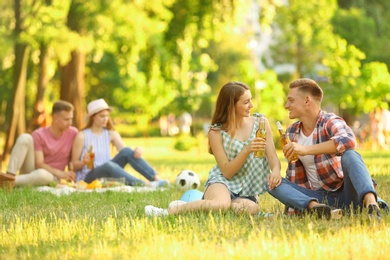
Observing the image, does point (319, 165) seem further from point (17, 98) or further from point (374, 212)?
point (17, 98)

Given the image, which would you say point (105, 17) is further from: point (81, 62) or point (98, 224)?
point (98, 224)

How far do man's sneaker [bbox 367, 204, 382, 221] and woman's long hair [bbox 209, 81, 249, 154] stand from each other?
68.2 inches

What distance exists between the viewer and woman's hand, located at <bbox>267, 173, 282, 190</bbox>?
25.7 feet

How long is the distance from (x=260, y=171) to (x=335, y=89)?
2748 centimetres

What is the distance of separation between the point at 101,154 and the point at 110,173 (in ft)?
1.67

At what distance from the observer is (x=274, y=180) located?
25.7 ft

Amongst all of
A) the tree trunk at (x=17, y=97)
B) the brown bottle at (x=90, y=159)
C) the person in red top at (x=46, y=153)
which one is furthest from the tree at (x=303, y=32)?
the brown bottle at (x=90, y=159)

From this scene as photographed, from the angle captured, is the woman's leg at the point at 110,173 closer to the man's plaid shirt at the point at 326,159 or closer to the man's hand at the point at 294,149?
the man's plaid shirt at the point at 326,159

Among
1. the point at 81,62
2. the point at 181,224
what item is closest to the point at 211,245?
the point at 181,224

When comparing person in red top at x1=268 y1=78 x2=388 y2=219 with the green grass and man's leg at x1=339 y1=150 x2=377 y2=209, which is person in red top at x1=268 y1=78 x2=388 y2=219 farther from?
the green grass

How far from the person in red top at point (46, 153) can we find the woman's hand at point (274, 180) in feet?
18.6

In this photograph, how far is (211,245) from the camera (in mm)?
6137

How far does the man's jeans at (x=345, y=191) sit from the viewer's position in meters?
7.38

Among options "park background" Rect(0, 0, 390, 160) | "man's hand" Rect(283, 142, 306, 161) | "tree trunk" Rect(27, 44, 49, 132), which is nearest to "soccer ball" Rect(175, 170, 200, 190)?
"man's hand" Rect(283, 142, 306, 161)
